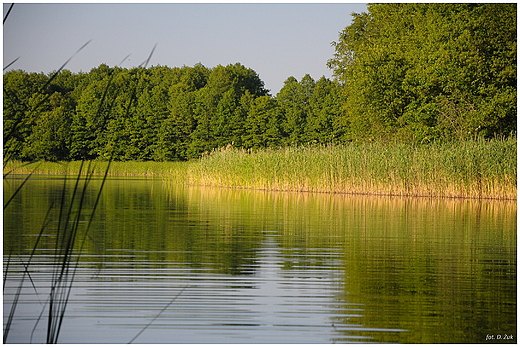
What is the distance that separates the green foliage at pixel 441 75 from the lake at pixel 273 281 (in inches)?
527

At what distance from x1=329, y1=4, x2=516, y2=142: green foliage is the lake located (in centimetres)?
1338

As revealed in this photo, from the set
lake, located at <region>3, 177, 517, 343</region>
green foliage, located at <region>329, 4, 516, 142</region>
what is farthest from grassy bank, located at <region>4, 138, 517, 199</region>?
lake, located at <region>3, 177, 517, 343</region>

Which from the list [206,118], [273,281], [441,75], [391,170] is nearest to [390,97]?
[441,75]

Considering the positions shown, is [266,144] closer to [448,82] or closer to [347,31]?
[347,31]

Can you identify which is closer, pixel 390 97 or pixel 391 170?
pixel 391 170

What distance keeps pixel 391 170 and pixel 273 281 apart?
47.9 feet

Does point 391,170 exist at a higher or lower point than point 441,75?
lower

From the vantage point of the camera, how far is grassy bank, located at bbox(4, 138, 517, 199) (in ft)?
61.7

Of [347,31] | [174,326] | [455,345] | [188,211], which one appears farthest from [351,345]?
[347,31]

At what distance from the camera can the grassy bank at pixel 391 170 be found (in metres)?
18.8

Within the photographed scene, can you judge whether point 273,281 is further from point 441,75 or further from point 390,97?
point 390,97

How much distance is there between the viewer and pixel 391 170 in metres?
20.7

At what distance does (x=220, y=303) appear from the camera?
218 inches

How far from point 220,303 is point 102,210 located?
31.4ft
